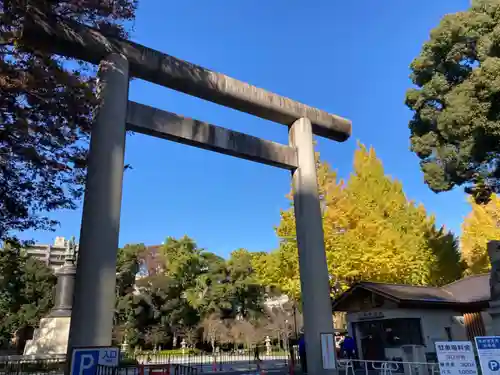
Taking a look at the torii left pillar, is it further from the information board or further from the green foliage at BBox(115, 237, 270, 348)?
the green foliage at BBox(115, 237, 270, 348)

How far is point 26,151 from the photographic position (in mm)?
7945

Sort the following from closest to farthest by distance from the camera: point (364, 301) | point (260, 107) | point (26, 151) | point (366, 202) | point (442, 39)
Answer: point (26, 151) < point (260, 107) < point (364, 301) < point (442, 39) < point (366, 202)

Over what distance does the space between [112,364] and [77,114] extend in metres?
5.07

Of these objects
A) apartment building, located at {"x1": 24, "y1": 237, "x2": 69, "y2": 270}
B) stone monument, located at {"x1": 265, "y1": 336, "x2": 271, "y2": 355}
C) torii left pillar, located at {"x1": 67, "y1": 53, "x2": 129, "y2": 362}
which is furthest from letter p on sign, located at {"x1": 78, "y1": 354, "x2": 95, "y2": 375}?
apartment building, located at {"x1": 24, "y1": 237, "x2": 69, "y2": 270}

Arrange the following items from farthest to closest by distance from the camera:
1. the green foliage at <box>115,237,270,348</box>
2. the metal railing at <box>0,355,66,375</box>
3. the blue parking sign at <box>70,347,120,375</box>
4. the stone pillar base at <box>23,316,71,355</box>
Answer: the green foliage at <box>115,237,270,348</box> < the stone pillar base at <box>23,316,71,355</box> < the metal railing at <box>0,355,66,375</box> < the blue parking sign at <box>70,347,120,375</box>

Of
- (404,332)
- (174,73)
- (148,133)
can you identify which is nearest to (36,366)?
(148,133)

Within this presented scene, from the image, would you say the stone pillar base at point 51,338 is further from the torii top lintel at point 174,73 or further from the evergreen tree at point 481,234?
the evergreen tree at point 481,234

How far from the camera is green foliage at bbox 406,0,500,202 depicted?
1282 cm

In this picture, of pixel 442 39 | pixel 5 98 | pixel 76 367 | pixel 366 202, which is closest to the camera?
pixel 76 367

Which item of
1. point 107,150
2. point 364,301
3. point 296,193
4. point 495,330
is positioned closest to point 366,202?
point 364,301

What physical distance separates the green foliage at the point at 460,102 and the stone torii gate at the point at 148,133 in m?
4.42

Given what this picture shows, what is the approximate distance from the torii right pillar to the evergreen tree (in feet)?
60.4

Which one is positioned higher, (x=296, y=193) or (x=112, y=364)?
(x=296, y=193)

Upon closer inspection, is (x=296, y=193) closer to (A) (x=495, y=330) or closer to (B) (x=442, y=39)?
(A) (x=495, y=330)
